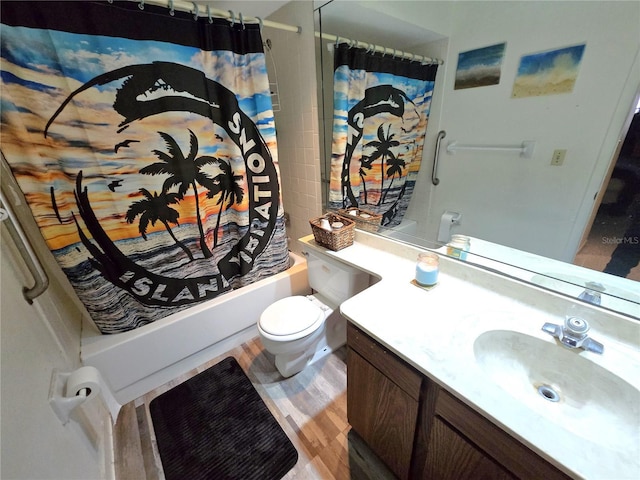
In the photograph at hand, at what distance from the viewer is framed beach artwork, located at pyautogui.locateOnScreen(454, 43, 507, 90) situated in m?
0.95

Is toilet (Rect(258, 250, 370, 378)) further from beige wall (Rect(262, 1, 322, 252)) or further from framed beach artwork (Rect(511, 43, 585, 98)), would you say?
framed beach artwork (Rect(511, 43, 585, 98))

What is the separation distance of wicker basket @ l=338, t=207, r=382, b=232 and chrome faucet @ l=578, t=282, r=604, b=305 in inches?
35.0

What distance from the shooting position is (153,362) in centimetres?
150

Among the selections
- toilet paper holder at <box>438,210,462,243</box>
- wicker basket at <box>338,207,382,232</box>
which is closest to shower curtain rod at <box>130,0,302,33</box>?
wicker basket at <box>338,207,382,232</box>

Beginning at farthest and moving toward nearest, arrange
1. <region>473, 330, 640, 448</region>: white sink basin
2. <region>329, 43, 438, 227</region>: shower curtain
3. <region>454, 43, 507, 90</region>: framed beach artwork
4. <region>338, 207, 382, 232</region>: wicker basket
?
<region>338, 207, 382, 232</region>: wicker basket
<region>329, 43, 438, 227</region>: shower curtain
<region>454, 43, 507, 90</region>: framed beach artwork
<region>473, 330, 640, 448</region>: white sink basin

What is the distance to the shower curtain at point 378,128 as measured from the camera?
1.28 meters

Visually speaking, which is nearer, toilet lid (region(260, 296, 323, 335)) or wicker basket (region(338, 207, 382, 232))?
toilet lid (region(260, 296, 323, 335))

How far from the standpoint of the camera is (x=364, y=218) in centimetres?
154

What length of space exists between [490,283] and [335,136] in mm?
1172

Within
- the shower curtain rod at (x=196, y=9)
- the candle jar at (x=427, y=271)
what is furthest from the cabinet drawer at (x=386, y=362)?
the shower curtain rod at (x=196, y=9)

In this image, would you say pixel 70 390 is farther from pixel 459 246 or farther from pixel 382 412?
pixel 459 246

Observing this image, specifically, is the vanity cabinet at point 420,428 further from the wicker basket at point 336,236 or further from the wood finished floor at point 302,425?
the wicker basket at point 336,236

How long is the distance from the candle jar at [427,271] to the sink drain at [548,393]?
45 centimetres

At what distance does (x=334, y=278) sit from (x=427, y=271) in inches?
22.4
